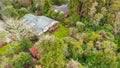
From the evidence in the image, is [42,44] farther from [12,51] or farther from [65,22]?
[65,22]

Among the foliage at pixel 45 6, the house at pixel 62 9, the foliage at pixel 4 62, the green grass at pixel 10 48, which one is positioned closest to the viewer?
the foliage at pixel 4 62

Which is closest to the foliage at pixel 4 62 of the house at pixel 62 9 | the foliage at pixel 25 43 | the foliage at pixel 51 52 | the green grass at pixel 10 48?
the green grass at pixel 10 48

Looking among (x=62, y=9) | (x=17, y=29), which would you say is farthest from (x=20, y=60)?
(x=62, y=9)

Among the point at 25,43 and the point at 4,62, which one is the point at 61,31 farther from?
the point at 4,62

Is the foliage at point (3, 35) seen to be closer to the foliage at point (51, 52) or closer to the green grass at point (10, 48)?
the green grass at point (10, 48)

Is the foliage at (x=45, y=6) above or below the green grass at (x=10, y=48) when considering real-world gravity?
above

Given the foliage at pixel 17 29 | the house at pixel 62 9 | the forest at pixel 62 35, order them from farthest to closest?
the house at pixel 62 9 → the foliage at pixel 17 29 → the forest at pixel 62 35
